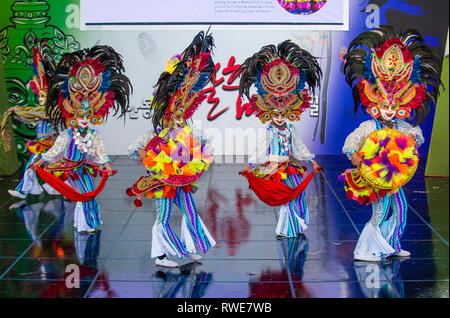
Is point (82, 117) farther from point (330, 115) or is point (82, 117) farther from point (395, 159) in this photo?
point (330, 115)

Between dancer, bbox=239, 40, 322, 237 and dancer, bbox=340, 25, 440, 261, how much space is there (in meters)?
0.69

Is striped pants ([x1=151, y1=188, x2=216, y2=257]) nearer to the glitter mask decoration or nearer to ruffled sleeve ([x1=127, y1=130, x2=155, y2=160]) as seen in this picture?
ruffled sleeve ([x1=127, y1=130, x2=155, y2=160])

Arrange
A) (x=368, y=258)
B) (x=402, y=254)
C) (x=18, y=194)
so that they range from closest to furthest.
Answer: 1. (x=368, y=258)
2. (x=402, y=254)
3. (x=18, y=194)

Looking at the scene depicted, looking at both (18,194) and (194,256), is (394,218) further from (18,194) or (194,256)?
(18,194)

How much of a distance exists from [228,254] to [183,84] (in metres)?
1.81

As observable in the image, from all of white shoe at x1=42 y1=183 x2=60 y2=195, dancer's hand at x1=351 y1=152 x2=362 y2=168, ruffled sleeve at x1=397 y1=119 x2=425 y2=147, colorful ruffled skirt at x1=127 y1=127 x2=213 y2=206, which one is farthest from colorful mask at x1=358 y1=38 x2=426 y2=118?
white shoe at x1=42 y1=183 x2=60 y2=195

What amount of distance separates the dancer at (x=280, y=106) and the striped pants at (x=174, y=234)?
35.4 inches

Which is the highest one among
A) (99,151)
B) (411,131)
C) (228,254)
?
(411,131)

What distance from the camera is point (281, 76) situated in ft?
21.8

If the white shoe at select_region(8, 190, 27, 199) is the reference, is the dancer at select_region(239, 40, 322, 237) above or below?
above

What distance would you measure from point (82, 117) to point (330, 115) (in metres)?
5.73

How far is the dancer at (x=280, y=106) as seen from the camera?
667 centimetres

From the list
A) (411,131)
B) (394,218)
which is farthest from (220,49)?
(394,218)

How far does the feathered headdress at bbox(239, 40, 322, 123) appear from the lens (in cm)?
665
